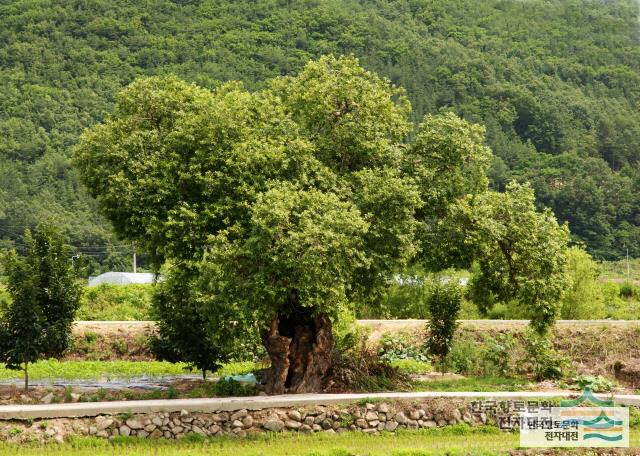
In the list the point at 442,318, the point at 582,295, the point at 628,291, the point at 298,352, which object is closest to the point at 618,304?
the point at 628,291

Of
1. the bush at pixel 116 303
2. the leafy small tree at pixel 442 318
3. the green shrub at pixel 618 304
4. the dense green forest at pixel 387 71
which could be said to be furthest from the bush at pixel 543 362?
the dense green forest at pixel 387 71

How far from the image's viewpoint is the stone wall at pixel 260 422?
2219cm

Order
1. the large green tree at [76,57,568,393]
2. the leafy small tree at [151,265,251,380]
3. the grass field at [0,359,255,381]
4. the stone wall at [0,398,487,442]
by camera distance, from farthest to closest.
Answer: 1. the grass field at [0,359,255,381]
2. the leafy small tree at [151,265,251,380]
3. the large green tree at [76,57,568,393]
4. the stone wall at [0,398,487,442]

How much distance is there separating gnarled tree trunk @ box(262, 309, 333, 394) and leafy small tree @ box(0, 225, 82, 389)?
5428 millimetres

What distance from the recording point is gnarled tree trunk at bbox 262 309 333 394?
87.3ft

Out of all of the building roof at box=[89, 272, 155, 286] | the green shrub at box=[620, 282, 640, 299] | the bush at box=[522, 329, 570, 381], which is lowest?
the building roof at box=[89, 272, 155, 286]

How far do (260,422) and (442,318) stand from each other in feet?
38.6

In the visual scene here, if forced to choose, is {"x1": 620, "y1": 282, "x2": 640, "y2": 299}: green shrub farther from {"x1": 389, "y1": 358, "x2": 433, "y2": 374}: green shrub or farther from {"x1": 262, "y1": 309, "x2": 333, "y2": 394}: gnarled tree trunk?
{"x1": 262, "y1": 309, "x2": 333, "y2": 394}: gnarled tree trunk

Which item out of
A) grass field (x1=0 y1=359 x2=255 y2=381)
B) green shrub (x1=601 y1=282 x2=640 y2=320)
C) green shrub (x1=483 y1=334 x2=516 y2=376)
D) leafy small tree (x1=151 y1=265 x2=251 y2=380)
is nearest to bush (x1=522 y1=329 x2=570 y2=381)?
green shrub (x1=483 y1=334 x2=516 y2=376)

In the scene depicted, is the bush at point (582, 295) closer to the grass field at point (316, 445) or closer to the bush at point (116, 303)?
the bush at point (116, 303)

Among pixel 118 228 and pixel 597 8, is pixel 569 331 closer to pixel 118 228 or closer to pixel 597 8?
pixel 118 228

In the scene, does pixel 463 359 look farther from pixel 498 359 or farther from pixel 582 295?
pixel 582 295

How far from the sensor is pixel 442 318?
34438mm

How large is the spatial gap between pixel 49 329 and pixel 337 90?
9485mm
